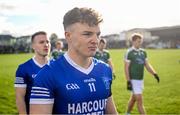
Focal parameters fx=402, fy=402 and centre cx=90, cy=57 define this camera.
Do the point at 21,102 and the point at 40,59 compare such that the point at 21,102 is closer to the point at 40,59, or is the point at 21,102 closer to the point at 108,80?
the point at 40,59

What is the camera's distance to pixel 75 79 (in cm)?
324

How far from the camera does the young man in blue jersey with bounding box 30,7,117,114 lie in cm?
312

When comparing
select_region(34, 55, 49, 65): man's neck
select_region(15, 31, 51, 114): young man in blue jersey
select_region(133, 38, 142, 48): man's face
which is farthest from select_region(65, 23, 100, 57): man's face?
select_region(133, 38, 142, 48): man's face

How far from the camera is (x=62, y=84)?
10.3 feet

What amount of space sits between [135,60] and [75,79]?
21.5 ft

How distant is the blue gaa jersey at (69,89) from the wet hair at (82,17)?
12.6 inches

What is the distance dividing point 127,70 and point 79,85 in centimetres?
651

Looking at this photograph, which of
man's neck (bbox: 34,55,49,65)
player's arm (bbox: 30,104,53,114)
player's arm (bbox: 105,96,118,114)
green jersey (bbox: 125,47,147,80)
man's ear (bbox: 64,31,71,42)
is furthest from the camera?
green jersey (bbox: 125,47,147,80)

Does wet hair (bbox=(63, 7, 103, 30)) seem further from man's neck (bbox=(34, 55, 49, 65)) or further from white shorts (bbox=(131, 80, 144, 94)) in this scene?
white shorts (bbox=(131, 80, 144, 94))

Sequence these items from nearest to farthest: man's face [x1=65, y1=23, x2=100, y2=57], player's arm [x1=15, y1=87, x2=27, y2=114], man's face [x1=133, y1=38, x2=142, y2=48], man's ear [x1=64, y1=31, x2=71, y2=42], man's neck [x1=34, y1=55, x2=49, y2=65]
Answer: man's face [x1=65, y1=23, x2=100, y2=57] < man's ear [x1=64, y1=31, x2=71, y2=42] < player's arm [x1=15, y1=87, x2=27, y2=114] < man's neck [x1=34, y1=55, x2=49, y2=65] < man's face [x1=133, y1=38, x2=142, y2=48]

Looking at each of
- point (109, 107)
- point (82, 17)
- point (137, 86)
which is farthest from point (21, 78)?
point (137, 86)

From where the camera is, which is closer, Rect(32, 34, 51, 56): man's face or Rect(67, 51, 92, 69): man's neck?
Rect(67, 51, 92, 69): man's neck

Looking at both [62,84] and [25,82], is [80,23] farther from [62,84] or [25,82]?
[25,82]

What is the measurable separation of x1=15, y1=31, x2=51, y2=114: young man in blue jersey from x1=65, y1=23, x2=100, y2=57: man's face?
2042mm
